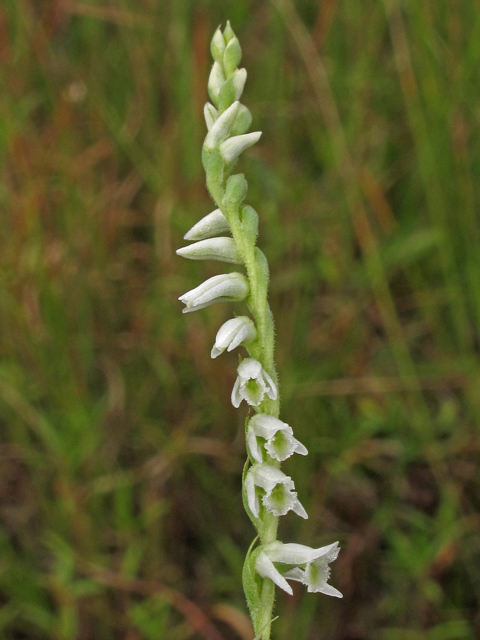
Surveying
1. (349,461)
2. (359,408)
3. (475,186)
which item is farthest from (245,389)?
(475,186)

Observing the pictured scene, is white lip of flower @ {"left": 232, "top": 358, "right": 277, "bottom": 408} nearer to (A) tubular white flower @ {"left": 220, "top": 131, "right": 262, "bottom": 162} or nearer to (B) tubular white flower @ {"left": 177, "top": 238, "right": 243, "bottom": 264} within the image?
(B) tubular white flower @ {"left": 177, "top": 238, "right": 243, "bottom": 264}

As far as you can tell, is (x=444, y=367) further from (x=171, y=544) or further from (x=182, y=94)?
(x=182, y=94)

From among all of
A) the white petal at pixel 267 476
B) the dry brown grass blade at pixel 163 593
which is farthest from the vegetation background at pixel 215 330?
the white petal at pixel 267 476

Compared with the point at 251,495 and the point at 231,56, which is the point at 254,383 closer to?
the point at 251,495

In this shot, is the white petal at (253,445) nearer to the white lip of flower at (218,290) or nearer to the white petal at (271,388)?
the white petal at (271,388)

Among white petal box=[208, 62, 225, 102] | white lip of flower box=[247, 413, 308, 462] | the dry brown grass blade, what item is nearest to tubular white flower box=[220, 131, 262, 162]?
white petal box=[208, 62, 225, 102]
